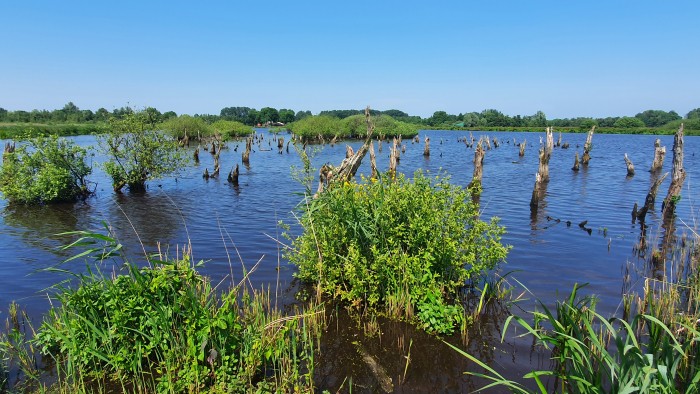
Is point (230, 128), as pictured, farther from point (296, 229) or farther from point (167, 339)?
point (167, 339)

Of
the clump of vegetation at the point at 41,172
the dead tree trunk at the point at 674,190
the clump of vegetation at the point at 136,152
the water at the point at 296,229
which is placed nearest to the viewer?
the water at the point at 296,229

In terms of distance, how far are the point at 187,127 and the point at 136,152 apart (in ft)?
188

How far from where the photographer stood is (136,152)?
24781 millimetres

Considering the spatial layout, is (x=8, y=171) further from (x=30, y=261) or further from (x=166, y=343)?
(x=166, y=343)

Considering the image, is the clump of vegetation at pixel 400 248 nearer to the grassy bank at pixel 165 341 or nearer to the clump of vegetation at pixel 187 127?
the grassy bank at pixel 165 341

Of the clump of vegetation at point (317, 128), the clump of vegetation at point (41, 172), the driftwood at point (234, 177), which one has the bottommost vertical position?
the driftwood at point (234, 177)

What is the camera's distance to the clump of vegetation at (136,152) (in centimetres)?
2444

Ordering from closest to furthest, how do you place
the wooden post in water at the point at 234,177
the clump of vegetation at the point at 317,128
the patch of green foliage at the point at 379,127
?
the wooden post in water at the point at 234,177 < the clump of vegetation at the point at 317,128 < the patch of green foliage at the point at 379,127

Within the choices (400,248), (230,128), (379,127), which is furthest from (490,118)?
(400,248)

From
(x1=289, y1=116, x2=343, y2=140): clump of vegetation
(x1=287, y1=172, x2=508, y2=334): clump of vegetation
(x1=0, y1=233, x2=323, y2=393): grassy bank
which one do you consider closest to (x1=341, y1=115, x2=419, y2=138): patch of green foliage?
(x1=289, y1=116, x2=343, y2=140): clump of vegetation

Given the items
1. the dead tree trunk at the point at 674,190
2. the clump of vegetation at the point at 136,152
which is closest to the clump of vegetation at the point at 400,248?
the dead tree trunk at the point at 674,190

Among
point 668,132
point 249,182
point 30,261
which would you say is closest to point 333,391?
point 30,261

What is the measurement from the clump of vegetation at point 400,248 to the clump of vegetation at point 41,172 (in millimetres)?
18055

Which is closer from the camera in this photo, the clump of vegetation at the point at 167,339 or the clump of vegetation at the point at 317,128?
the clump of vegetation at the point at 167,339
